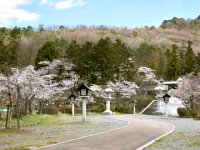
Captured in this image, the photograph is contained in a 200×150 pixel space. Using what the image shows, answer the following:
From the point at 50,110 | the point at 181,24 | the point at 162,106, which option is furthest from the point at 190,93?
the point at 181,24

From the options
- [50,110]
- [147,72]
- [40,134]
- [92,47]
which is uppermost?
[92,47]

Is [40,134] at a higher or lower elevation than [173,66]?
lower

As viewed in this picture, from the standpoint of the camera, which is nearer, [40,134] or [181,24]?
[40,134]

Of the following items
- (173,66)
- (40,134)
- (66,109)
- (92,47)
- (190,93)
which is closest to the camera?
(40,134)

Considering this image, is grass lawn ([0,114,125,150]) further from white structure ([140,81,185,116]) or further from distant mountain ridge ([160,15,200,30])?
distant mountain ridge ([160,15,200,30])

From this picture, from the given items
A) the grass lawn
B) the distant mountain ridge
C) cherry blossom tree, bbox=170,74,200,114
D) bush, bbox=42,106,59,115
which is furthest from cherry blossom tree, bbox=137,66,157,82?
the distant mountain ridge

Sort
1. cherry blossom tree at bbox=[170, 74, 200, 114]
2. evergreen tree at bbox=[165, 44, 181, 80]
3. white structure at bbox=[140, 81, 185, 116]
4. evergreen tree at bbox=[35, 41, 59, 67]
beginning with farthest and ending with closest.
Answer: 1. evergreen tree at bbox=[165, 44, 181, 80]
2. evergreen tree at bbox=[35, 41, 59, 67]
3. white structure at bbox=[140, 81, 185, 116]
4. cherry blossom tree at bbox=[170, 74, 200, 114]

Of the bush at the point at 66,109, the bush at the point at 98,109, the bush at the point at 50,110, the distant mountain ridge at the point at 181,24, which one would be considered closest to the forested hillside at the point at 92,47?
the bush at the point at 50,110

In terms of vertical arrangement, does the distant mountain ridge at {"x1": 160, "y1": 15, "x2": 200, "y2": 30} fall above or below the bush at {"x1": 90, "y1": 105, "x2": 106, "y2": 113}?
above

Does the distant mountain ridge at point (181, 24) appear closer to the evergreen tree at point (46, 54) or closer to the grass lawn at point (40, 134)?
the evergreen tree at point (46, 54)

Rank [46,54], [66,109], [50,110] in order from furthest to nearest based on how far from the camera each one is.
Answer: [46,54] → [66,109] → [50,110]

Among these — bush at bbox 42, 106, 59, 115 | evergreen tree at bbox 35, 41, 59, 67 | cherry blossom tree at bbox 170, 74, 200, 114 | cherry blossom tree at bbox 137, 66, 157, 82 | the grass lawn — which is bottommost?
the grass lawn

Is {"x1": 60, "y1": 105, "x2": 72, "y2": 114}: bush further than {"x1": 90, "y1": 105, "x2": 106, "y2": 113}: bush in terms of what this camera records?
No

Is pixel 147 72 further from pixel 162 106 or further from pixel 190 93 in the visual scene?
pixel 190 93
